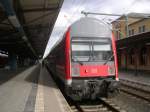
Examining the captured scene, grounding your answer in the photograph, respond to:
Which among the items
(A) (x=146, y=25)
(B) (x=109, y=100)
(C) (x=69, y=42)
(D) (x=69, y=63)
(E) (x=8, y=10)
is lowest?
(B) (x=109, y=100)

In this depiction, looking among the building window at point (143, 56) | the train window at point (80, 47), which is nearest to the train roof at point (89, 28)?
the train window at point (80, 47)

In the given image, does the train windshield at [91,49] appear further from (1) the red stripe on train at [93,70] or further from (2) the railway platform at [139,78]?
(2) the railway platform at [139,78]

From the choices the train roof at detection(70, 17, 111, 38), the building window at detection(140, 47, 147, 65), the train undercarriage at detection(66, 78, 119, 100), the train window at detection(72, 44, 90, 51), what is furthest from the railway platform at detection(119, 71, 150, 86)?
the train window at detection(72, 44, 90, 51)

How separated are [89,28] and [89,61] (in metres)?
1.36

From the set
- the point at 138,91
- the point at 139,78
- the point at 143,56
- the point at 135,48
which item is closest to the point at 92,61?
the point at 138,91

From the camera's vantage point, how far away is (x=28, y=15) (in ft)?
73.2

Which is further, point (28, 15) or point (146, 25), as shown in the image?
point (146, 25)

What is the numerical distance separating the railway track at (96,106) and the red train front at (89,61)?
361 millimetres

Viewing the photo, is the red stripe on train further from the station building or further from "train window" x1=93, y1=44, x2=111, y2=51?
the station building

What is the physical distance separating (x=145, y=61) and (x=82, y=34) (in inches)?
838

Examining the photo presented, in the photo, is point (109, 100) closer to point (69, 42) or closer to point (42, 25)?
point (69, 42)

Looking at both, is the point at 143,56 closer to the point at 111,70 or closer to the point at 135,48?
the point at 135,48

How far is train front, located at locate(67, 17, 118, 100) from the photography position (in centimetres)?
1152

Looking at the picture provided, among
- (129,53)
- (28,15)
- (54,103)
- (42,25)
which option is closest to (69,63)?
(54,103)
